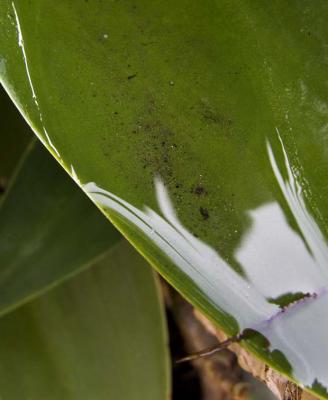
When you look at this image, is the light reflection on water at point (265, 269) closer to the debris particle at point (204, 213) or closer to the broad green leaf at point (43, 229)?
the debris particle at point (204, 213)

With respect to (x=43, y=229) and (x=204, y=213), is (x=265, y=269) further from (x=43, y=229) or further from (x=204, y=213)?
(x=43, y=229)

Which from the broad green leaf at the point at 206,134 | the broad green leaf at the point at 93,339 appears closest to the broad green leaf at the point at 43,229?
the broad green leaf at the point at 93,339

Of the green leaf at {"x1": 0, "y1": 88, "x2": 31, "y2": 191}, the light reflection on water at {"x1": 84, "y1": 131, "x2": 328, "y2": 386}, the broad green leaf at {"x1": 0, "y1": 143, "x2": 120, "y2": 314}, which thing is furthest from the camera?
the green leaf at {"x1": 0, "y1": 88, "x2": 31, "y2": 191}

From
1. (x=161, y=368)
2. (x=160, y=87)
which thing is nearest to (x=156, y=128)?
(x=160, y=87)

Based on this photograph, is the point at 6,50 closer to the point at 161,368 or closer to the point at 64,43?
the point at 64,43

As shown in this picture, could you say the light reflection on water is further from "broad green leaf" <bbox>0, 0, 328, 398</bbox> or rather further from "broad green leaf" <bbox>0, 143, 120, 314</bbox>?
"broad green leaf" <bbox>0, 143, 120, 314</bbox>

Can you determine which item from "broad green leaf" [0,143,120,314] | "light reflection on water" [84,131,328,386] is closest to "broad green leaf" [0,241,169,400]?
"broad green leaf" [0,143,120,314]
